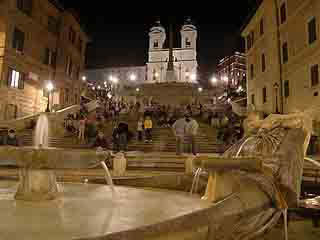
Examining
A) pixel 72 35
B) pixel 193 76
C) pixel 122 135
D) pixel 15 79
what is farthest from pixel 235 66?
pixel 122 135

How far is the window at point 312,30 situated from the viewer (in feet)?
66.9

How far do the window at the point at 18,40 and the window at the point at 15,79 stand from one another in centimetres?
229

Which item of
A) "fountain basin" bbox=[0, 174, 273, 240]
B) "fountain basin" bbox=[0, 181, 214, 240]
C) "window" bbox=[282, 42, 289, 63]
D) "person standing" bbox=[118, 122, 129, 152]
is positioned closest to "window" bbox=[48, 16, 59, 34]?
"person standing" bbox=[118, 122, 129, 152]

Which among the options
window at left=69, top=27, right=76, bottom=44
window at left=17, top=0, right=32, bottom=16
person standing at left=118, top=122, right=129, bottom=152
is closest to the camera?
person standing at left=118, top=122, right=129, bottom=152

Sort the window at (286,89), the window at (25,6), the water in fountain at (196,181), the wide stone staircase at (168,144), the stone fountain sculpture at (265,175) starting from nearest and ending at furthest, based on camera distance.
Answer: the stone fountain sculpture at (265,175)
the water in fountain at (196,181)
the wide stone staircase at (168,144)
the window at (286,89)
the window at (25,6)

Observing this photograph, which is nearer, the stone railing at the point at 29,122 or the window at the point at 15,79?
the stone railing at the point at 29,122

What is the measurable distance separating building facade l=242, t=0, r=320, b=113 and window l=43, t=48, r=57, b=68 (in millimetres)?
23281

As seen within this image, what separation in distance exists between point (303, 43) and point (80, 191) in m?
22.3

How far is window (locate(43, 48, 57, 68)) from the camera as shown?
98.6 feet

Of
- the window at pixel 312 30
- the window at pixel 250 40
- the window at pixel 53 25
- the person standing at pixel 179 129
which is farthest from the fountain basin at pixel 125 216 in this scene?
the window at pixel 250 40

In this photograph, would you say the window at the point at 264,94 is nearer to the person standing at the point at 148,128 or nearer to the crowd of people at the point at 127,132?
the crowd of people at the point at 127,132

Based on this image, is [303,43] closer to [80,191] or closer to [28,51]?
[80,191]

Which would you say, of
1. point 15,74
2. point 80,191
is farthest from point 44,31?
point 80,191

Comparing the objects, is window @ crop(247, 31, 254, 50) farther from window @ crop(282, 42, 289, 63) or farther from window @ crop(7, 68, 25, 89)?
window @ crop(7, 68, 25, 89)
